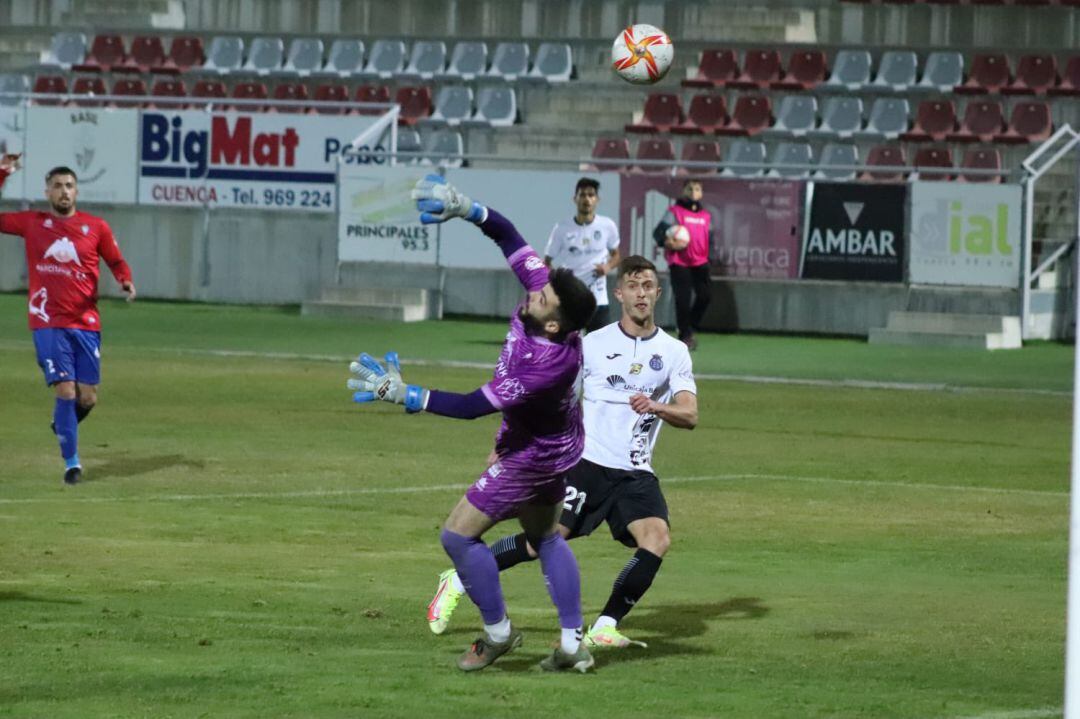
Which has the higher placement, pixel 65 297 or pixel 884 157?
pixel 884 157

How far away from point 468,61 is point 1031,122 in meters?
11.2

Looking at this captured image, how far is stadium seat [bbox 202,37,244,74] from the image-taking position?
41281mm

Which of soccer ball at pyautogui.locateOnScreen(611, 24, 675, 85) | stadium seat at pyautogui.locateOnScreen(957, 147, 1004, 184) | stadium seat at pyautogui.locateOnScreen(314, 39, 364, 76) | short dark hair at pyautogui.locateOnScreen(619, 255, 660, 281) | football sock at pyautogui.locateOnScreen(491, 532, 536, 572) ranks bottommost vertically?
football sock at pyautogui.locateOnScreen(491, 532, 536, 572)

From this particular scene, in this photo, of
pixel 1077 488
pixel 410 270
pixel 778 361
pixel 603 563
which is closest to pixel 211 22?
pixel 410 270

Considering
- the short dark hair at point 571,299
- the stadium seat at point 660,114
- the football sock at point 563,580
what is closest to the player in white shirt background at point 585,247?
the football sock at point 563,580

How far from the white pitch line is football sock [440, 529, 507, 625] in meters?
5.91

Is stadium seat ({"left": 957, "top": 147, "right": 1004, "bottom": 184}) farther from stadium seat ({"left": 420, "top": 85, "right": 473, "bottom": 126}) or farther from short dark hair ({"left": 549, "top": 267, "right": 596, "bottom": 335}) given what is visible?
short dark hair ({"left": 549, "top": 267, "right": 596, "bottom": 335})

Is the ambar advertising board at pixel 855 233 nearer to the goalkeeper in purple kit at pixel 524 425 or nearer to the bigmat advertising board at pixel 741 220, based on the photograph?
the bigmat advertising board at pixel 741 220

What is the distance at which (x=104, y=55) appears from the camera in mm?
42250

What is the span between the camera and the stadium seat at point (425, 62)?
39.6 meters

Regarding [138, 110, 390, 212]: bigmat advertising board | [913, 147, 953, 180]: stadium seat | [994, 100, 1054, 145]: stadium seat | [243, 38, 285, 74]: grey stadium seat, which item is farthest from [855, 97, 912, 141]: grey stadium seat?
[243, 38, 285, 74]: grey stadium seat

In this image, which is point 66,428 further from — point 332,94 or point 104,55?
point 104,55

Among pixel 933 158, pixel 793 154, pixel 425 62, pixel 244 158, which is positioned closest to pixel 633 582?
pixel 244 158

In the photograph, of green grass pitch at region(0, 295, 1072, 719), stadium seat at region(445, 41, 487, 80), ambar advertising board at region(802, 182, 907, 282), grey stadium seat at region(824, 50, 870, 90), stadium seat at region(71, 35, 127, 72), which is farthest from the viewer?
stadium seat at region(71, 35, 127, 72)
